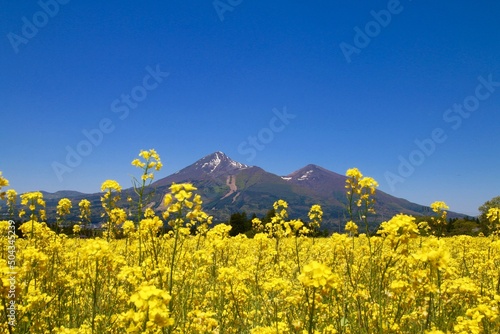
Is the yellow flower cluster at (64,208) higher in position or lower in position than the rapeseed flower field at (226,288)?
higher

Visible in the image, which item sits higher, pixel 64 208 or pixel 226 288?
pixel 64 208

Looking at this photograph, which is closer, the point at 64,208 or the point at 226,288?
the point at 226,288

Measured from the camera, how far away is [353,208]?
14.8ft

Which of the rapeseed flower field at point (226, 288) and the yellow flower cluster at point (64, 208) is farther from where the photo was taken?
the yellow flower cluster at point (64, 208)

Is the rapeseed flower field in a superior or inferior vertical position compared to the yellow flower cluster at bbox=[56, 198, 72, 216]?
inferior

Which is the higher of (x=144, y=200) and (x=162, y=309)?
(x=144, y=200)

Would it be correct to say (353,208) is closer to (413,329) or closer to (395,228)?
(395,228)

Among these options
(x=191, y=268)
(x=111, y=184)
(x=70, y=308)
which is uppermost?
(x=111, y=184)

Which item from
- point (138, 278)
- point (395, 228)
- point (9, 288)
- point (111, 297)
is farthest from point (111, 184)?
point (395, 228)

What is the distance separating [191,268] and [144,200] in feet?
6.25

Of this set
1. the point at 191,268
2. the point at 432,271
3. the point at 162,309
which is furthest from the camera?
the point at 191,268

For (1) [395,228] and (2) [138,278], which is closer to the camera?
(1) [395,228]

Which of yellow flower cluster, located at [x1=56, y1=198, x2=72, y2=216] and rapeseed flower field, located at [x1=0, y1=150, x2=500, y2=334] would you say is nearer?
rapeseed flower field, located at [x1=0, y1=150, x2=500, y2=334]

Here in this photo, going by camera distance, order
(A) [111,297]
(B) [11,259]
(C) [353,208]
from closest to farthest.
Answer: (B) [11,259], (C) [353,208], (A) [111,297]
